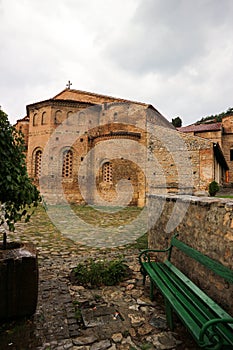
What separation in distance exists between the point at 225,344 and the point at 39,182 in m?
16.9

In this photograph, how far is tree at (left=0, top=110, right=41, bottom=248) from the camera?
94.8 inches

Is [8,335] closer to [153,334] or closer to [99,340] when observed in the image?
[99,340]

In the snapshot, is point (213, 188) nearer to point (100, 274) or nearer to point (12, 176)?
point (100, 274)

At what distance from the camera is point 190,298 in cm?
239

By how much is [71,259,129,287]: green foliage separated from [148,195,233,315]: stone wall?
3.05 ft

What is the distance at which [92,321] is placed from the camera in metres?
2.65

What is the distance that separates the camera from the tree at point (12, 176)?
2.41 m

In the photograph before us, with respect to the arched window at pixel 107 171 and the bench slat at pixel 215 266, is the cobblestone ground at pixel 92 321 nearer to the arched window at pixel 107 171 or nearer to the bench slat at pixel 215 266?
the bench slat at pixel 215 266

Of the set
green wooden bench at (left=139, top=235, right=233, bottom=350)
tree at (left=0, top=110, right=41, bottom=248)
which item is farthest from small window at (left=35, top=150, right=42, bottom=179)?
green wooden bench at (left=139, top=235, right=233, bottom=350)

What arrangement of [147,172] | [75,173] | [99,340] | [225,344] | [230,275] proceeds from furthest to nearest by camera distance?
[75,173] < [147,172] < [99,340] < [230,275] < [225,344]

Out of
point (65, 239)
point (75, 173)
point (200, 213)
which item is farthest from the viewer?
point (75, 173)

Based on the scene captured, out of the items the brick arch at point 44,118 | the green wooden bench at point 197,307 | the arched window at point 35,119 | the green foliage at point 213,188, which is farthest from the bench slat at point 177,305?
the arched window at point 35,119

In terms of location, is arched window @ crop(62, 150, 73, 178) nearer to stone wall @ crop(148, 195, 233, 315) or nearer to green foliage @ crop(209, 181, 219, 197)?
green foliage @ crop(209, 181, 219, 197)

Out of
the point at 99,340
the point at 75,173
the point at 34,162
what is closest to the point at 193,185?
the point at 75,173
